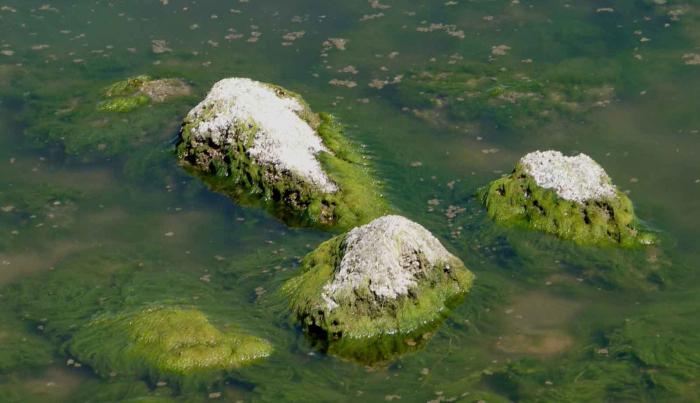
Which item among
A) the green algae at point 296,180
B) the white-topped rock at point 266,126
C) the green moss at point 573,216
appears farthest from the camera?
the white-topped rock at point 266,126

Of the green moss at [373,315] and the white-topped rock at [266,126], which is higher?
the white-topped rock at [266,126]

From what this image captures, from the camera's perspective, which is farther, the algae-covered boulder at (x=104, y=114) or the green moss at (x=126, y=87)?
the green moss at (x=126, y=87)

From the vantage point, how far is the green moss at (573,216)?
15070 millimetres

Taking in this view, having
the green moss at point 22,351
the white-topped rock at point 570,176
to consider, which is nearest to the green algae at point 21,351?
the green moss at point 22,351

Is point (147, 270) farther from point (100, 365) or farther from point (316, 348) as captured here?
point (316, 348)

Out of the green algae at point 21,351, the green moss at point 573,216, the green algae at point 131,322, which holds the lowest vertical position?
the green algae at point 21,351

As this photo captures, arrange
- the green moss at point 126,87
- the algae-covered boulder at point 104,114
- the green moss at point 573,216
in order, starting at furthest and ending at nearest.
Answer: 1. the green moss at point 126,87
2. the algae-covered boulder at point 104,114
3. the green moss at point 573,216

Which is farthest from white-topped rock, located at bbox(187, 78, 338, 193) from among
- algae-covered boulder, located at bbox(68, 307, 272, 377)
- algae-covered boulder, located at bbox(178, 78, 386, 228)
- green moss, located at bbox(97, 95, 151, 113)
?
algae-covered boulder, located at bbox(68, 307, 272, 377)

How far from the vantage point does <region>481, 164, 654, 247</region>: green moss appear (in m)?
15.1

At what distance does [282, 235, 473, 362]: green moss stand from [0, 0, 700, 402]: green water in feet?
0.72

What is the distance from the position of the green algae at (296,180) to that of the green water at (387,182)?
33 centimetres

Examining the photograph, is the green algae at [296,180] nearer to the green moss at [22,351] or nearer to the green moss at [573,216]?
the green moss at [573,216]

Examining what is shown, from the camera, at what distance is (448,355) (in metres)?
13.2

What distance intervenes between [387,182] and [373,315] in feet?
12.9
